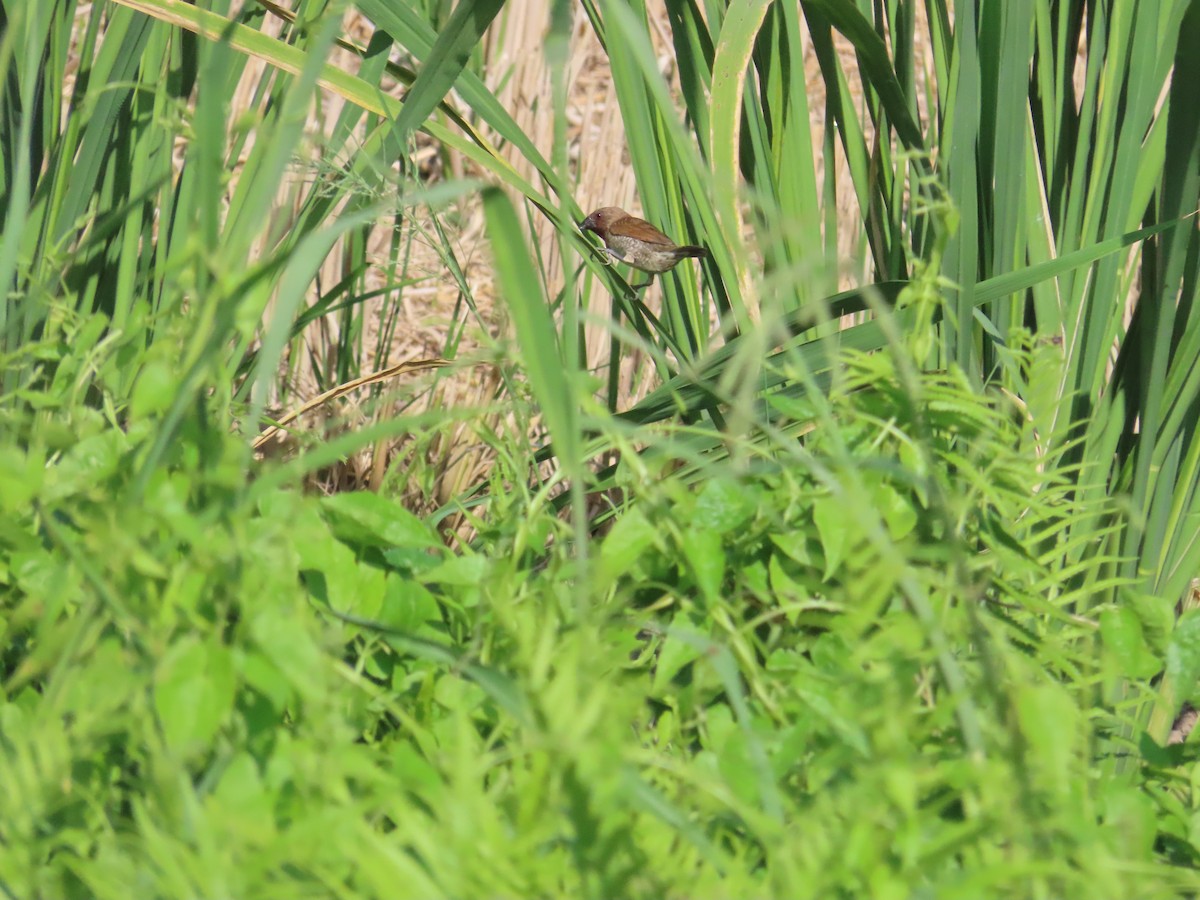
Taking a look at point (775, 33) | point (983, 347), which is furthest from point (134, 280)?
point (983, 347)

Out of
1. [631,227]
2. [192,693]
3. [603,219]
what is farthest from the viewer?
[603,219]

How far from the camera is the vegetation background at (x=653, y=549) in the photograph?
0.48m

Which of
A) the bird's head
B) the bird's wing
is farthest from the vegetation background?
the bird's head

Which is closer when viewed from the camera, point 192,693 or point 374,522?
point 192,693

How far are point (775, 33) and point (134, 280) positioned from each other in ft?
2.12

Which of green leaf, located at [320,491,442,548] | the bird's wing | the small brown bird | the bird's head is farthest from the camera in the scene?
the bird's head

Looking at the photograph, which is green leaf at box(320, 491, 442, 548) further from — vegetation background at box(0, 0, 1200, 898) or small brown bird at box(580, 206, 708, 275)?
small brown bird at box(580, 206, 708, 275)

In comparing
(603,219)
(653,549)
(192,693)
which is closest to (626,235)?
(603,219)

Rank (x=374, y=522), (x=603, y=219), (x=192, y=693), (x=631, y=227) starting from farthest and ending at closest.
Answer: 1. (x=603, y=219)
2. (x=631, y=227)
3. (x=374, y=522)
4. (x=192, y=693)

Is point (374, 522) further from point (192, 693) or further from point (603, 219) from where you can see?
point (603, 219)

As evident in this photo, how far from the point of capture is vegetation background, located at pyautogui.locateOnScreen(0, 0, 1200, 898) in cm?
48

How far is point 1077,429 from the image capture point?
107 centimetres

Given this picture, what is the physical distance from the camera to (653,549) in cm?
68

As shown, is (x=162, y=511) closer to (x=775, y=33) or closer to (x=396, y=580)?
(x=396, y=580)
